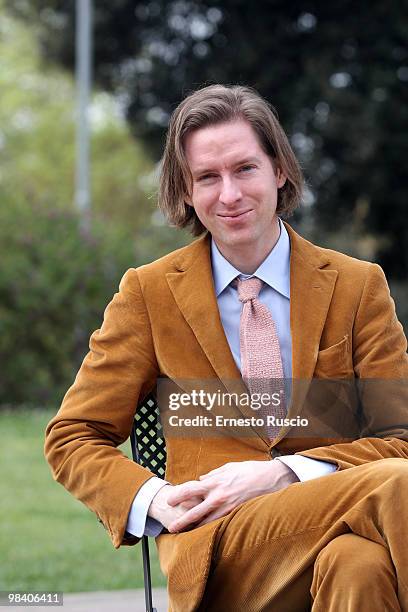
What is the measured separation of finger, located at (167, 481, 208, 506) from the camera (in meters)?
3.04

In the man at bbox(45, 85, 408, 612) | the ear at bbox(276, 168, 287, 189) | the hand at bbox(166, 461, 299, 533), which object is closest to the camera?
the man at bbox(45, 85, 408, 612)

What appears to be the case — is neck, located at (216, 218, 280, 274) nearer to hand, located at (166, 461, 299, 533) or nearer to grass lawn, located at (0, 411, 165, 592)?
hand, located at (166, 461, 299, 533)

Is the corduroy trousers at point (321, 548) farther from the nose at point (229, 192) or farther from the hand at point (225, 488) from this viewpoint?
the nose at point (229, 192)

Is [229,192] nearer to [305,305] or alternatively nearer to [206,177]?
[206,177]

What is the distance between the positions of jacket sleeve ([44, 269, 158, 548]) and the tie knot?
0.95ft

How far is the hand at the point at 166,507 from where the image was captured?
3.07m

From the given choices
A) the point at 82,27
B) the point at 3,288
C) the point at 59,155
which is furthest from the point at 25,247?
the point at 59,155

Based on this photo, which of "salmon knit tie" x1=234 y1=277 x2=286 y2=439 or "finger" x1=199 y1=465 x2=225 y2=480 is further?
"salmon knit tie" x1=234 y1=277 x2=286 y2=439

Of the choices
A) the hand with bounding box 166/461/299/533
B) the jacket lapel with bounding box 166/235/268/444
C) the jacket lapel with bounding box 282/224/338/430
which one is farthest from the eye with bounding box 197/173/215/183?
the hand with bounding box 166/461/299/533

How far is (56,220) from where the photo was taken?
44.1 feet

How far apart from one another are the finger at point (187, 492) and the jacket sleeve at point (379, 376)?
0.33m

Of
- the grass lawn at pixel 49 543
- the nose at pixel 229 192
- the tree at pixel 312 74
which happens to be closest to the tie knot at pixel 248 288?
the nose at pixel 229 192

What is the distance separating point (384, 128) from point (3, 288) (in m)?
9.18

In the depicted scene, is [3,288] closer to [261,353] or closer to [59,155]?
[261,353]
